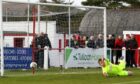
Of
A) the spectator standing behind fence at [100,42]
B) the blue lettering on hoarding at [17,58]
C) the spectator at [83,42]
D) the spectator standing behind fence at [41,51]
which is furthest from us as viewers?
the spectator at [83,42]

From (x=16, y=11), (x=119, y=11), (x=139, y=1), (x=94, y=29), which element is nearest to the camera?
(x=16, y=11)

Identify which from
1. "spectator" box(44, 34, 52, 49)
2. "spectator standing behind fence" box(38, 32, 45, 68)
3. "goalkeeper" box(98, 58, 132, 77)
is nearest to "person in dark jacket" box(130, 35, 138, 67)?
"spectator" box(44, 34, 52, 49)

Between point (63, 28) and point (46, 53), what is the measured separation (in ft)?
4.80

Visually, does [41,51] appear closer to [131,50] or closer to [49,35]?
[49,35]

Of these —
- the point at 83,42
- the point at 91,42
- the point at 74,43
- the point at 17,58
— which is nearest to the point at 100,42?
the point at 91,42

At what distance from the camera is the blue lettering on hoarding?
24172mm

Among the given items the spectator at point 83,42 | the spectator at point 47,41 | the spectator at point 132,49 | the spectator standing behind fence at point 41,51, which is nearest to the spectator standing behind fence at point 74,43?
the spectator at point 83,42

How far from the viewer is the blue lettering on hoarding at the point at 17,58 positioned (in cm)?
2417

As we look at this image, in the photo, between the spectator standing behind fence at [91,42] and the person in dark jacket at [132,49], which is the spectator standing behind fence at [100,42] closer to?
the spectator standing behind fence at [91,42]

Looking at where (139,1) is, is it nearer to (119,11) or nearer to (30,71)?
(119,11)

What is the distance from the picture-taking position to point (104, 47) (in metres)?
27.5

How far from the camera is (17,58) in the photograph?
24.5m

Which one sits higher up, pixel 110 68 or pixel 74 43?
pixel 74 43

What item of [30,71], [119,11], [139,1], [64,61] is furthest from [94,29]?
[139,1]
